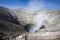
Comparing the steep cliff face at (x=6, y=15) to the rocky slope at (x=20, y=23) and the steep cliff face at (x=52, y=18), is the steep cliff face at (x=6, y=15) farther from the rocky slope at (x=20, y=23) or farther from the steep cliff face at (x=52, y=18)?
the steep cliff face at (x=52, y=18)

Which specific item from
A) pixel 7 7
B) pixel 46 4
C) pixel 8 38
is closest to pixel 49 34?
pixel 8 38

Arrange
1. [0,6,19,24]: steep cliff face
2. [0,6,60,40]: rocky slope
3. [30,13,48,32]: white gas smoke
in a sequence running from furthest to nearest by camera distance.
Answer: [30,13,48,32]: white gas smoke, [0,6,19,24]: steep cliff face, [0,6,60,40]: rocky slope

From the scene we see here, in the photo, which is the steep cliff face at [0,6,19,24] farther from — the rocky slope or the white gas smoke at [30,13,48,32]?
the white gas smoke at [30,13,48,32]

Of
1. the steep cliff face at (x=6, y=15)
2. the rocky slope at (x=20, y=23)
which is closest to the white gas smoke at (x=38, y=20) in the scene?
the rocky slope at (x=20, y=23)

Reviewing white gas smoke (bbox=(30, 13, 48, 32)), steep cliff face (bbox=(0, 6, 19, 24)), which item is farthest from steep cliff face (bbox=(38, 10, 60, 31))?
steep cliff face (bbox=(0, 6, 19, 24))

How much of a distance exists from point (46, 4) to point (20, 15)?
1.33 m

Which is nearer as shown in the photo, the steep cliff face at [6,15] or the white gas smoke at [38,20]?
the steep cliff face at [6,15]

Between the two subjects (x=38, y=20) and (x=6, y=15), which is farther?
(x=38, y=20)

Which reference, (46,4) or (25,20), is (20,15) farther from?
(46,4)

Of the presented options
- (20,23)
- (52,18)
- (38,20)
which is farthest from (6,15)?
(52,18)

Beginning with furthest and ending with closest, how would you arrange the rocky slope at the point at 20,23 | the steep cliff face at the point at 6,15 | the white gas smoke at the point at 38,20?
the white gas smoke at the point at 38,20, the steep cliff face at the point at 6,15, the rocky slope at the point at 20,23

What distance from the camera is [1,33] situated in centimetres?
346

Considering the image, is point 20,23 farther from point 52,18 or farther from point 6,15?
point 52,18

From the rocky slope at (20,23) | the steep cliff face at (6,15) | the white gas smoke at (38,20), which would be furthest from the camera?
the white gas smoke at (38,20)
